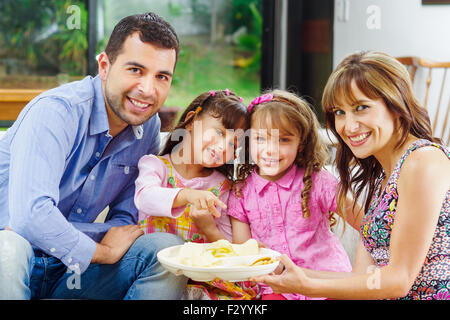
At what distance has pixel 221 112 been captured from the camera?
1.53 m

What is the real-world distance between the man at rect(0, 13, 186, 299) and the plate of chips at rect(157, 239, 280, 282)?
111 millimetres

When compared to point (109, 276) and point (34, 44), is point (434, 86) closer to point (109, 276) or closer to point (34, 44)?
point (109, 276)

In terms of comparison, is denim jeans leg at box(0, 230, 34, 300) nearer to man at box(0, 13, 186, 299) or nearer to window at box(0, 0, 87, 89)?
man at box(0, 13, 186, 299)

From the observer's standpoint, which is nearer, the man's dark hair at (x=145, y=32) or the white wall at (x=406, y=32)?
the man's dark hair at (x=145, y=32)

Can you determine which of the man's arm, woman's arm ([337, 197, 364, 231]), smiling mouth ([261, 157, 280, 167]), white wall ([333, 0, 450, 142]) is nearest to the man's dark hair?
the man's arm

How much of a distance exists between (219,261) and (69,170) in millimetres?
525

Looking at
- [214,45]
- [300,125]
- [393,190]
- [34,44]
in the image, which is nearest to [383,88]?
[393,190]

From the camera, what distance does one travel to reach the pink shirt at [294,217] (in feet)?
5.08

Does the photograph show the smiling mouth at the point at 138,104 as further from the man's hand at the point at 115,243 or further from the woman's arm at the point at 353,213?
the woman's arm at the point at 353,213

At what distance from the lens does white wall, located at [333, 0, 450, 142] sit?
367 cm

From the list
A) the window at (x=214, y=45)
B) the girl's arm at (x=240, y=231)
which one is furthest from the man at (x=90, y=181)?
the window at (x=214, y=45)

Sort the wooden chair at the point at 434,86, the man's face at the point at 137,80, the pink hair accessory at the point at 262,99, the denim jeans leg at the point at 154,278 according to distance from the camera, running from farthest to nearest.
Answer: the wooden chair at the point at 434,86, the pink hair accessory at the point at 262,99, the man's face at the point at 137,80, the denim jeans leg at the point at 154,278

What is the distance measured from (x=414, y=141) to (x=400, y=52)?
2.66 metres

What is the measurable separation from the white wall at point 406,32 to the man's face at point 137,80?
2508 mm
